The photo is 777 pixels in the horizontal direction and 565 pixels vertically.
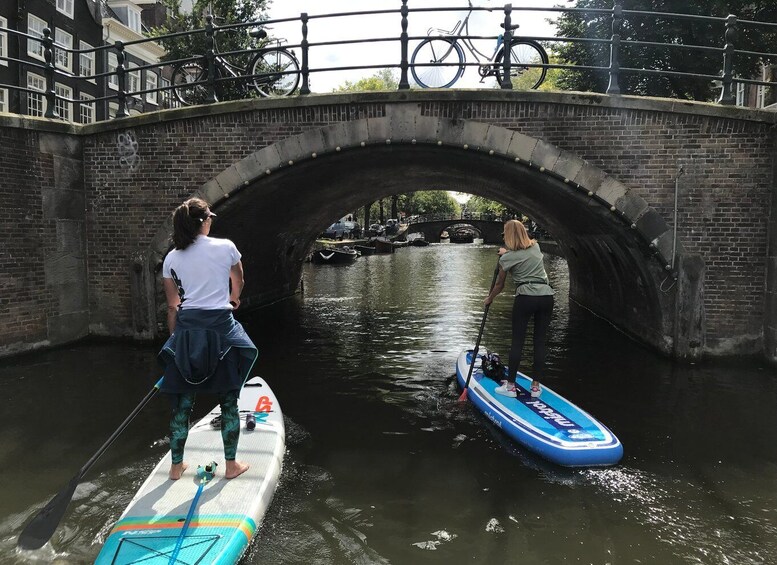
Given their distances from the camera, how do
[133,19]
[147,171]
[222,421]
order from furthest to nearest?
[133,19] → [147,171] → [222,421]

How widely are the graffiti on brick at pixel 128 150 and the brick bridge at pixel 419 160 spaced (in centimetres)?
2

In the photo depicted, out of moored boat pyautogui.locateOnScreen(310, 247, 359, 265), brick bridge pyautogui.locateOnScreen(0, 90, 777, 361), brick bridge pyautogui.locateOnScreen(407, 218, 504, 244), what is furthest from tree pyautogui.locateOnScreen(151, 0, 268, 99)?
brick bridge pyautogui.locateOnScreen(407, 218, 504, 244)

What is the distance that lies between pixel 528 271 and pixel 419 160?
17.2 ft

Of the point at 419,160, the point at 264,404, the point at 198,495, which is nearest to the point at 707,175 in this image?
the point at 419,160

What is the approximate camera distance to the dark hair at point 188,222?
3.66 m

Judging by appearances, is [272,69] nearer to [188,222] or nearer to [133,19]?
[188,222]

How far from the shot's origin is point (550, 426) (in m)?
5.27

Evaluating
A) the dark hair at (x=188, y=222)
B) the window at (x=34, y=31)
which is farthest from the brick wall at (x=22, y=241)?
the window at (x=34, y=31)

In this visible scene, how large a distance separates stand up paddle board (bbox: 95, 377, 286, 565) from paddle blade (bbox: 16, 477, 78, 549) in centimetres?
35

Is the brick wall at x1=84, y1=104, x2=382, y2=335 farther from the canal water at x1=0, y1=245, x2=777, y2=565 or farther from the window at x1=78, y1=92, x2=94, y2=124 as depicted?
the window at x1=78, y1=92, x2=94, y2=124

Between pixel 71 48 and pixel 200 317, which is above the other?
pixel 71 48

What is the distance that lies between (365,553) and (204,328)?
1.78 metres

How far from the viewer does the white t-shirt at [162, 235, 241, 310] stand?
12.1 ft

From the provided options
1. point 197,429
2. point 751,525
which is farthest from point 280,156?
point 751,525
